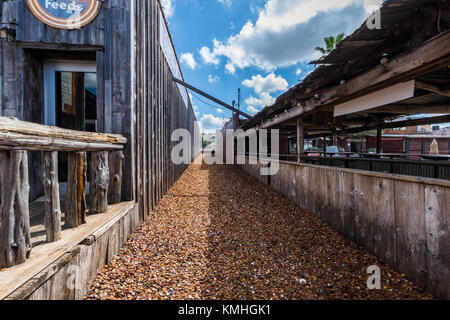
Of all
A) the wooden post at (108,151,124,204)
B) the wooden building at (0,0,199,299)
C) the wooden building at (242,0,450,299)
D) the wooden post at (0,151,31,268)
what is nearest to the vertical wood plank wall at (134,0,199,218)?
the wooden building at (0,0,199,299)

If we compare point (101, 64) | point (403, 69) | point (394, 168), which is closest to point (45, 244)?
point (101, 64)

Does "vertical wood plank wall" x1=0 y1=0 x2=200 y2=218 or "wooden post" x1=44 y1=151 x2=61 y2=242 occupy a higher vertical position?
"vertical wood plank wall" x1=0 y1=0 x2=200 y2=218

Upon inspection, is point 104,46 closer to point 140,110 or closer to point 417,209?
point 140,110

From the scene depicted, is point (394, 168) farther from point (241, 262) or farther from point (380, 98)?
point (241, 262)

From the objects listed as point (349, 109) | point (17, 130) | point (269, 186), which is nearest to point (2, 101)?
point (17, 130)

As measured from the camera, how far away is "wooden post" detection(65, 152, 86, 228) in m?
2.39

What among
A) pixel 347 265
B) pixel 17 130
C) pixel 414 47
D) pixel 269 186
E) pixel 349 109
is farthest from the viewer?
pixel 269 186

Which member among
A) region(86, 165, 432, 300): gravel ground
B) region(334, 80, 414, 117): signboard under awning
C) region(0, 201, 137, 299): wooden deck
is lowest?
region(86, 165, 432, 300): gravel ground

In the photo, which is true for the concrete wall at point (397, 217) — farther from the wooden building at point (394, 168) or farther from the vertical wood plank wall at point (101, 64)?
the vertical wood plank wall at point (101, 64)

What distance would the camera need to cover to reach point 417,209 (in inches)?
92.3

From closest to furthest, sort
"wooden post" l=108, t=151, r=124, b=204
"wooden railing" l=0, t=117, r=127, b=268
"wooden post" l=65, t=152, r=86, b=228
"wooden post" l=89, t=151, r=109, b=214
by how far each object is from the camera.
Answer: "wooden railing" l=0, t=117, r=127, b=268 < "wooden post" l=65, t=152, r=86, b=228 < "wooden post" l=89, t=151, r=109, b=214 < "wooden post" l=108, t=151, r=124, b=204

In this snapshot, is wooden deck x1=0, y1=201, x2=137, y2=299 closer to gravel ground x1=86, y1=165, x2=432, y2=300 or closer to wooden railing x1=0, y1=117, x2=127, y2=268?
wooden railing x1=0, y1=117, x2=127, y2=268

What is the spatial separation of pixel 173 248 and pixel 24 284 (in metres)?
1.88

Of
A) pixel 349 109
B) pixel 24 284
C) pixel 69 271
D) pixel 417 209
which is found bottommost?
pixel 69 271
